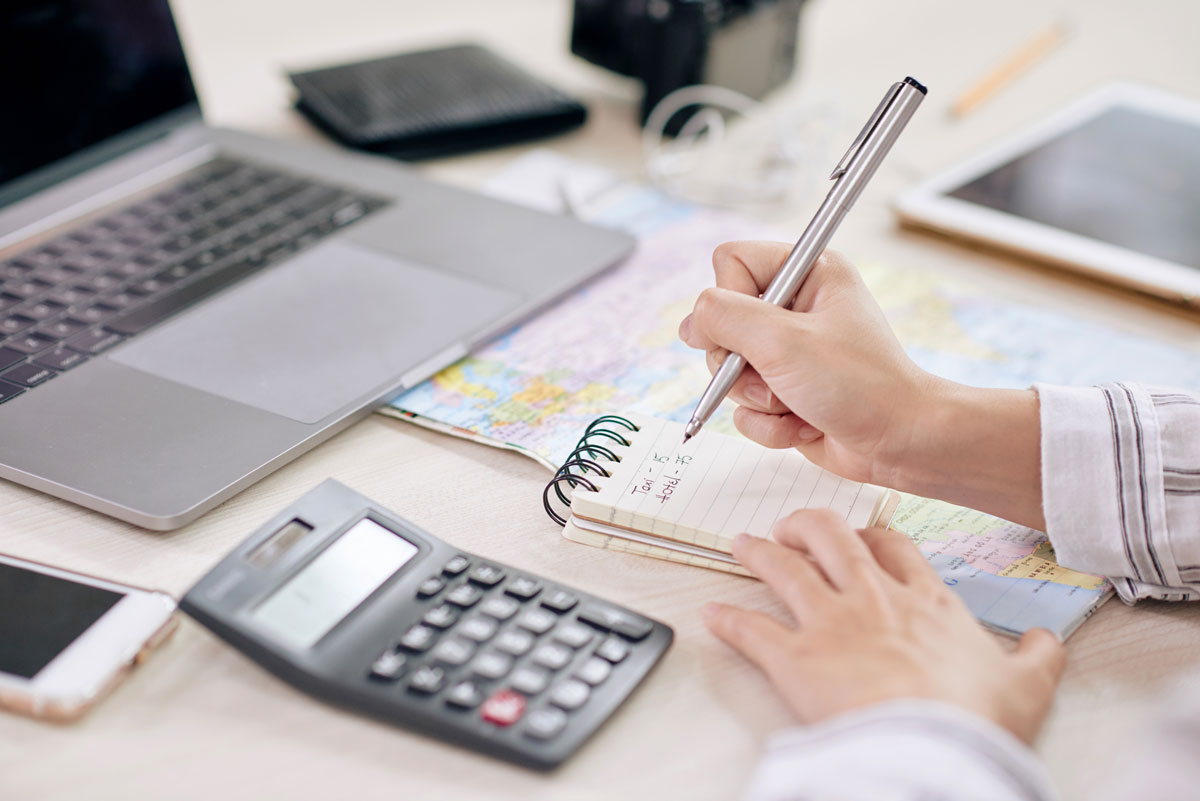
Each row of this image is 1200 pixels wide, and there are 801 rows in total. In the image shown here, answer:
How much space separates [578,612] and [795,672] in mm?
102

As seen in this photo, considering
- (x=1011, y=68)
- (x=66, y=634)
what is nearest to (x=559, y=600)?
(x=66, y=634)

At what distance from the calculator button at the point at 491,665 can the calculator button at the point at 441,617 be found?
0.03m

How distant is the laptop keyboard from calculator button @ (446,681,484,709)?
1.15ft

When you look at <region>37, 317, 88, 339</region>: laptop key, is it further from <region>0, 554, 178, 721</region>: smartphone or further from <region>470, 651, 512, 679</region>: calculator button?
<region>470, 651, 512, 679</region>: calculator button

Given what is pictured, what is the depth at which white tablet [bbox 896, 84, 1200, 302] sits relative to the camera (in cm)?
80

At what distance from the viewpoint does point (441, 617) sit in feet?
1.51

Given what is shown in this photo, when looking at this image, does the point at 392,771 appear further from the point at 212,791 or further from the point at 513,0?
the point at 513,0

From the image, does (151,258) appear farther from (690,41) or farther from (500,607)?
(690,41)

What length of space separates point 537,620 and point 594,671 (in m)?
0.04

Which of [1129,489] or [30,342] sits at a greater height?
[30,342]

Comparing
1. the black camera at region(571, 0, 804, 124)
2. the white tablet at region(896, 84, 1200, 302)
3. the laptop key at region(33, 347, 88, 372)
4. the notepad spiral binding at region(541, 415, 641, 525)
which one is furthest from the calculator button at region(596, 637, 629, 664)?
the black camera at region(571, 0, 804, 124)

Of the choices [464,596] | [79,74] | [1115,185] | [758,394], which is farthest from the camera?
[1115,185]

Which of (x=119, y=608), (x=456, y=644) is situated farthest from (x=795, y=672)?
(x=119, y=608)

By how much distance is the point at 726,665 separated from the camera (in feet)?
1.54
